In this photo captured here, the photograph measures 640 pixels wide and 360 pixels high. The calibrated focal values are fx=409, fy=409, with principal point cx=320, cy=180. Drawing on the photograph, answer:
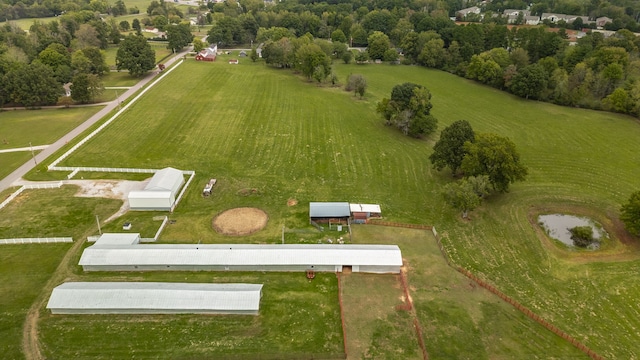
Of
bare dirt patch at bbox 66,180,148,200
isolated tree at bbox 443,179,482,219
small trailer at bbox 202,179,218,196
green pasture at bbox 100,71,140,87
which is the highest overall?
green pasture at bbox 100,71,140,87

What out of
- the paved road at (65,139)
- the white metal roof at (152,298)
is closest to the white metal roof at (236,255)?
the white metal roof at (152,298)

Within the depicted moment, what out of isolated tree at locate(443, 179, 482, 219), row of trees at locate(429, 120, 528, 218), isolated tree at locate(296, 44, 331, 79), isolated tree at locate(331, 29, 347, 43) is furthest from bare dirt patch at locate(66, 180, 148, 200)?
isolated tree at locate(331, 29, 347, 43)

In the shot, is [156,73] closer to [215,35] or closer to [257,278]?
[215,35]

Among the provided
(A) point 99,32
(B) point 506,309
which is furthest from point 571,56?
(A) point 99,32

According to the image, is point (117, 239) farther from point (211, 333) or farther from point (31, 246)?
point (211, 333)

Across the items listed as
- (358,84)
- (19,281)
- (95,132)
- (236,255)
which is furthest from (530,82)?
(19,281)

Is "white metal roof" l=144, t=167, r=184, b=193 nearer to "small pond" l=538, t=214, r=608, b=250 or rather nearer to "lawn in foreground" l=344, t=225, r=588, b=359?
"lawn in foreground" l=344, t=225, r=588, b=359

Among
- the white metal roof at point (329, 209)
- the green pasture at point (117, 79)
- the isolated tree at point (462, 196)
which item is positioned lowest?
the white metal roof at point (329, 209)

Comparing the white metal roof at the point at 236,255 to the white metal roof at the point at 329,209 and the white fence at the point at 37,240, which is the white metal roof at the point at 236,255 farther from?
the white metal roof at the point at 329,209
